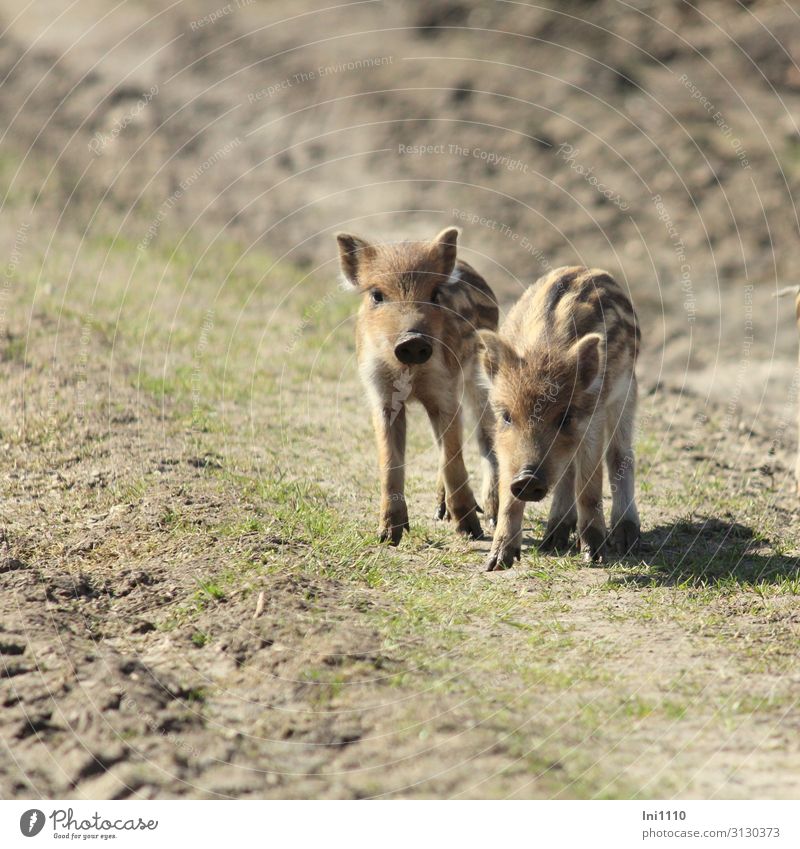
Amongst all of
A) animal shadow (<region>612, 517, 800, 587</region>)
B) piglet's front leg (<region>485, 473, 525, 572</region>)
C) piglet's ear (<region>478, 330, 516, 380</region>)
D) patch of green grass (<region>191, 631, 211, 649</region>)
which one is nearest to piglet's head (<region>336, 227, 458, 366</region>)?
piglet's ear (<region>478, 330, 516, 380</region>)

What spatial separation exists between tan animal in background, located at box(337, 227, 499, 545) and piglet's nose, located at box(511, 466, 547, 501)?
1.05 meters

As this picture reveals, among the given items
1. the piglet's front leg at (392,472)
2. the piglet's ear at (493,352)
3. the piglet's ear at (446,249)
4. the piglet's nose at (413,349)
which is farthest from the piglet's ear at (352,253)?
the piglet's ear at (493,352)

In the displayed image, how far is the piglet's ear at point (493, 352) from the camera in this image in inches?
297

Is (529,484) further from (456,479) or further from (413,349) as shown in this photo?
(413,349)

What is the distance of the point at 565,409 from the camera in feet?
24.3

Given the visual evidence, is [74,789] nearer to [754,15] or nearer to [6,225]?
[6,225]

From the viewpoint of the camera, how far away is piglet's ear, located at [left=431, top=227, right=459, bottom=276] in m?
8.27

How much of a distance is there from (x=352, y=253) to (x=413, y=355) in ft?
4.00

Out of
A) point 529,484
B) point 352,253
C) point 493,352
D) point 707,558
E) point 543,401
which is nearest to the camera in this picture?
point 529,484

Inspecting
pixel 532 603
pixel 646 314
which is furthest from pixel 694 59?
pixel 532 603

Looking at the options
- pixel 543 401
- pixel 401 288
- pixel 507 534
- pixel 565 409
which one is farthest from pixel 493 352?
pixel 507 534

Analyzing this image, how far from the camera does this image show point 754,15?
18.5m

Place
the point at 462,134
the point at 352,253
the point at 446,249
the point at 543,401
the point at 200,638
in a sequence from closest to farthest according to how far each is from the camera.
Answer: the point at 200,638 → the point at 543,401 → the point at 446,249 → the point at 352,253 → the point at 462,134

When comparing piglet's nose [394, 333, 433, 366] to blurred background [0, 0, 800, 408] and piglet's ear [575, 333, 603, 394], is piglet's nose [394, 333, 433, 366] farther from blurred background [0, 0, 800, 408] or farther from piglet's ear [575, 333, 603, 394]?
blurred background [0, 0, 800, 408]
